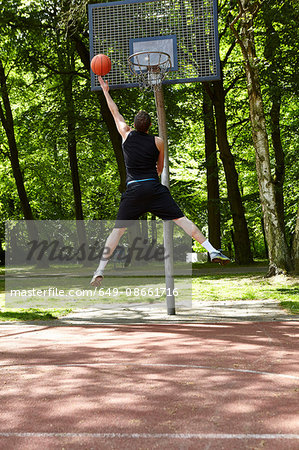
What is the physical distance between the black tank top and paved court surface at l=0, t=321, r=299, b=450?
88.4 inches

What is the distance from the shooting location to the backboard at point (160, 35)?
33.7 feet

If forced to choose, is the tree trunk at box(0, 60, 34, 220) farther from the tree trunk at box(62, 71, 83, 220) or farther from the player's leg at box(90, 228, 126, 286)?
the player's leg at box(90, 228, 126, 286)

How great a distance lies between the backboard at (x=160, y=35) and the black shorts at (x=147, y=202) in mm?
3780

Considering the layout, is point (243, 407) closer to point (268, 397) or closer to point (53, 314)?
point (268, 397)

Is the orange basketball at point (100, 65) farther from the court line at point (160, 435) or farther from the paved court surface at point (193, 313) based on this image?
the court line at point (160, 435)

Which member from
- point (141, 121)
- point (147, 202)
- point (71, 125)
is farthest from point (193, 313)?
point (71, 125)

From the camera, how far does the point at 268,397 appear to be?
193 inches

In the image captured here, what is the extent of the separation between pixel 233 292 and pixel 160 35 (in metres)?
6.59

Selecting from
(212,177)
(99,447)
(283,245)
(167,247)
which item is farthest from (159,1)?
(212,177)

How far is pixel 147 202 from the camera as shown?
6.93 meters

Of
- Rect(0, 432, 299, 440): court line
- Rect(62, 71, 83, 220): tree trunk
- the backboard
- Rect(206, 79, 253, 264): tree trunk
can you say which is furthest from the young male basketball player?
Rect(62, 71, 83, 220): tree trunk

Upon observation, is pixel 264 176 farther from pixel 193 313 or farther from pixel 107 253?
pixel 107 253

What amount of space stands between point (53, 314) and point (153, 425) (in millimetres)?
7313

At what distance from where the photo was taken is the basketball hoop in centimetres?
993
